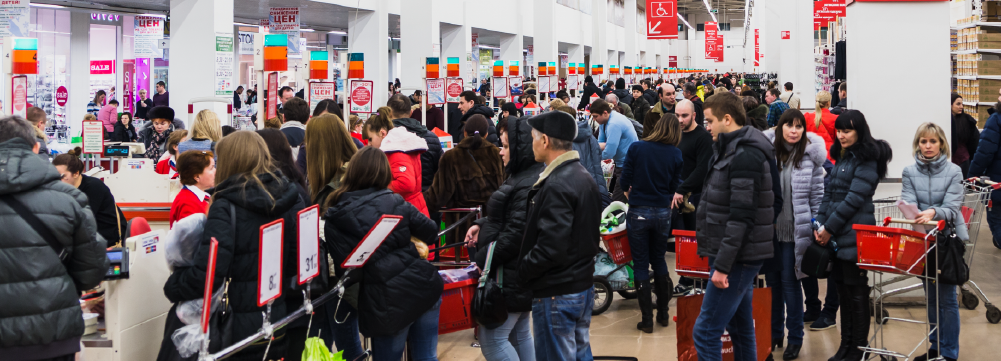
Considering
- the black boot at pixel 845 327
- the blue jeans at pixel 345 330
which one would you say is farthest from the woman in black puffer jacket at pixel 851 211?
the blue jeans at pixel 345 330

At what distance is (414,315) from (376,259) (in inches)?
11.5

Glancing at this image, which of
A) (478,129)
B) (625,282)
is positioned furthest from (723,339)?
(478,129)

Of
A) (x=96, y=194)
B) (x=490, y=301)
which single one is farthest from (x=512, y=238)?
(x=96, y=194)

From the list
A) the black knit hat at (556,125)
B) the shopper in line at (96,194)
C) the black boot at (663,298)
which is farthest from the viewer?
the black boot at (663,298)

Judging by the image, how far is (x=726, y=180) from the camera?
11.7 ft

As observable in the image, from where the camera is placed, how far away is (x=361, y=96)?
27.6 feet

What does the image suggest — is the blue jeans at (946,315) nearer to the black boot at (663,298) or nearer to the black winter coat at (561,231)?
the black boot at (663,298)

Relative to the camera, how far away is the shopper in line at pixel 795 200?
4.53 m

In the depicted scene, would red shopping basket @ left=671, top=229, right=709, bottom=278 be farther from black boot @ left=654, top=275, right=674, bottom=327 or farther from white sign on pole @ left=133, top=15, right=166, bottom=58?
white sign on pole @ left=133, top=15, right=166, bottom=58

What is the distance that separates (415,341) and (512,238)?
693mm

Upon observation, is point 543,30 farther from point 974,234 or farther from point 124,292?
point 124,292

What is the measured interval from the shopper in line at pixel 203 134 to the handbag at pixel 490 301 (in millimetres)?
2988

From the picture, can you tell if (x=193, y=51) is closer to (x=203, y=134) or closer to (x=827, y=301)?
(x=203, y=134)

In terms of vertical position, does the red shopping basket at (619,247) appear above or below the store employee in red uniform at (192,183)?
below
